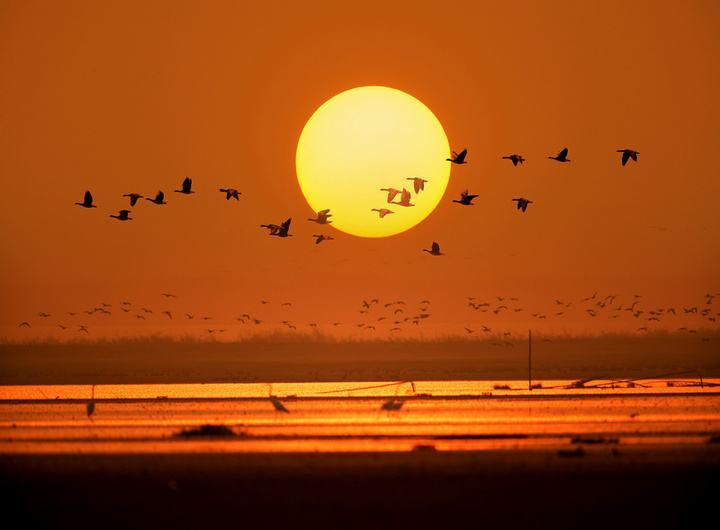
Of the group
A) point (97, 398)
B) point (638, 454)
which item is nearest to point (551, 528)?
point (638, 454)

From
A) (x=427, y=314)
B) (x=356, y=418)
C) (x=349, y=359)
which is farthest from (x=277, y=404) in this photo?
(x=427, y=314)

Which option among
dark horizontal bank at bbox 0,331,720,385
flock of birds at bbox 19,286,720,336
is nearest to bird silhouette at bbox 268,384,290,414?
dark horizontal bank at bbox 0,331,720,385

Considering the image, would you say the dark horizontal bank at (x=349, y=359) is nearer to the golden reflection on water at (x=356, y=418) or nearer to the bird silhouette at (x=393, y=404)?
the golden reflection on water at (x=356, y=418)

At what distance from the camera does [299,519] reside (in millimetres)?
4129

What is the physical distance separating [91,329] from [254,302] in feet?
→ 11.1

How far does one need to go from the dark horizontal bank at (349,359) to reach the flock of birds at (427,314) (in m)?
0.86

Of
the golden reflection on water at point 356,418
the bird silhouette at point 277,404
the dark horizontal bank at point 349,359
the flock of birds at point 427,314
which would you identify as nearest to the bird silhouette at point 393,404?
the golden reflection on water at point 356,418

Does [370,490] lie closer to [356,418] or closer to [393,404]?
[356,418]

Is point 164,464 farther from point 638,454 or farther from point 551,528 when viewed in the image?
point 638,454

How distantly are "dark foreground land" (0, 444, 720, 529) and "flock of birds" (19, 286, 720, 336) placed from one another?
11.8 meters

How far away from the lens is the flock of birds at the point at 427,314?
55.5 ft

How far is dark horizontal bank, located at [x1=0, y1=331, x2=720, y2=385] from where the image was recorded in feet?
36.1

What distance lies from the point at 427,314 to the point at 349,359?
4.78 metres

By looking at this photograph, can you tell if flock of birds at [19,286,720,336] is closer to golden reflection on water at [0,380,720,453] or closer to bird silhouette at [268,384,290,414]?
golden reflection on water at [0,380,720,453]
